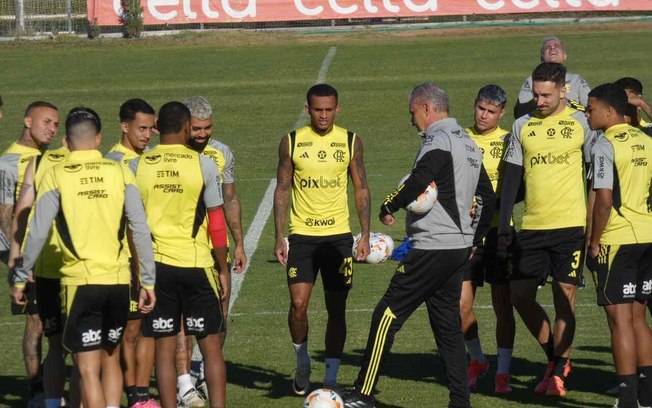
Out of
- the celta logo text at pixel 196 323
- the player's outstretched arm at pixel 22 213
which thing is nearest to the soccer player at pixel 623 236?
the celta logo text at pixel 196 323

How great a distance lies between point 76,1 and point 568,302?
32.7m

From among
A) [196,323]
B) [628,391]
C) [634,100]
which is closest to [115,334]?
[196,323]

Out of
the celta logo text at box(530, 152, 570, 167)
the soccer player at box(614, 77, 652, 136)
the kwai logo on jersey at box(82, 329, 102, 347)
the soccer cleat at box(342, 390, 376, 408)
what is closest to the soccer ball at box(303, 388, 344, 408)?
the soccer cleat at box(342, 390, 376, 408)

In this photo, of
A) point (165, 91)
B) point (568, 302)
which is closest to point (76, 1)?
point (165, 91)

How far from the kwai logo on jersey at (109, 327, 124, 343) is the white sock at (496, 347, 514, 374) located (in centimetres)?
341

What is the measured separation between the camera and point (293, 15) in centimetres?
4078

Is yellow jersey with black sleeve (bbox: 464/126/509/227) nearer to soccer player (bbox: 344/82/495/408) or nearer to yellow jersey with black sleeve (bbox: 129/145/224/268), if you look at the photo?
soccer player (bbox: 344/82/495/408)

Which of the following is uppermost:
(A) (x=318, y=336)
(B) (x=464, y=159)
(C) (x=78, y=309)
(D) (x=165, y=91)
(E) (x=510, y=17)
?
(E) (x=510, y=17)

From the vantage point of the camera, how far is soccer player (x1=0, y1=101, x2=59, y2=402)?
923 cm

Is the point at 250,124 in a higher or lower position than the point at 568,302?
higher

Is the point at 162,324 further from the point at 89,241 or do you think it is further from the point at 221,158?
the point at 221,158

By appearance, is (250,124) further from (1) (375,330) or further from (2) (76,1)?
(1) (375,330)

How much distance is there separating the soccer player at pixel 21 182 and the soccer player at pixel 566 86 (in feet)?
15.1

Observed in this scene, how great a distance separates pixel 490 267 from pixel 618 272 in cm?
163
